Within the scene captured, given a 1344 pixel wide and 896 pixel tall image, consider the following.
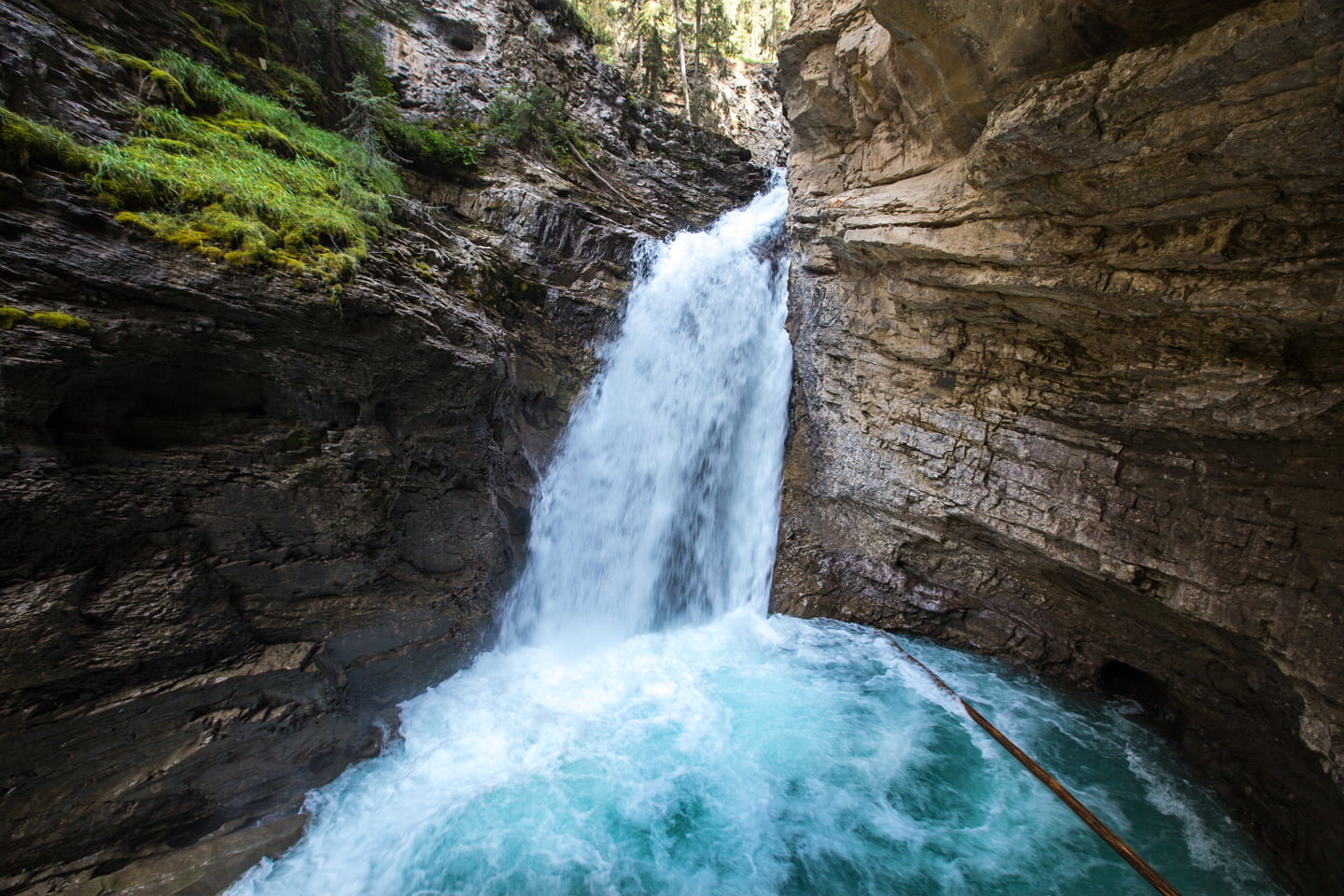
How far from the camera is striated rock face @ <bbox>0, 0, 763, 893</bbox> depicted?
3797 millimetres

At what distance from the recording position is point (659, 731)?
6.27m

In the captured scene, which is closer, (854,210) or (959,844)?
(959,844)

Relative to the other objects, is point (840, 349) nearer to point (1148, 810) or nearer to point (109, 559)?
point (1148, 810)

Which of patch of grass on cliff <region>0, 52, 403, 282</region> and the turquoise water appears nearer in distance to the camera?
patch of grass on cliff <region>0, 52, 403, 282</region>

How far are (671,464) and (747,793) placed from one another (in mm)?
4996

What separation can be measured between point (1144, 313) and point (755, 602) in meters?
6.62

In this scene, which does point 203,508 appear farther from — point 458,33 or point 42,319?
point 458,33

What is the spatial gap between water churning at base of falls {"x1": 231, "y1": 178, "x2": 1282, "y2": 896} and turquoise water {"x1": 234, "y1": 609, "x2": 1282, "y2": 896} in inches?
1.0

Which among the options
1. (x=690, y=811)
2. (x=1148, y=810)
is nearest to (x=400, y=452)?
(x=690, y=811)

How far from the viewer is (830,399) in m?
8.48

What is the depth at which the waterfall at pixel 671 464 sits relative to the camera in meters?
8.16

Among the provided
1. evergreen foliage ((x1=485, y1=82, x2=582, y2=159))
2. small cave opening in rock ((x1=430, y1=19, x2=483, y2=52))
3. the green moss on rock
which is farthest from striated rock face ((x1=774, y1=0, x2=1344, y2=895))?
small cave opening in rock ((x1=430, y1=19, x2=483, y2=52))

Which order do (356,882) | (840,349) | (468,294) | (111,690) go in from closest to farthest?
(111,690)
(356,882)
(468,294)
(840,349)

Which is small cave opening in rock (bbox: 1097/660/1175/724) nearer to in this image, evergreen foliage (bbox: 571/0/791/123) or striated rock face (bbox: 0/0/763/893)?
striated rock face (bbox: 0/0/763/893)
